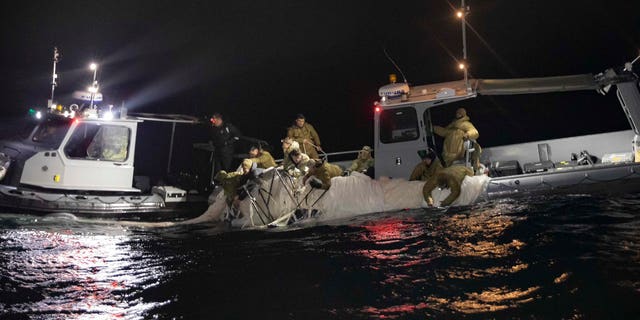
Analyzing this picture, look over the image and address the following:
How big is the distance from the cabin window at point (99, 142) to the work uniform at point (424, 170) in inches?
286

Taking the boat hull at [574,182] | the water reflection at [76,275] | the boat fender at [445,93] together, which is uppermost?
the boat fender at [445,93]

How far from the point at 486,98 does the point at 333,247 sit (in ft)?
20.8

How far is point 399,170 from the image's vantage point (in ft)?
32.5

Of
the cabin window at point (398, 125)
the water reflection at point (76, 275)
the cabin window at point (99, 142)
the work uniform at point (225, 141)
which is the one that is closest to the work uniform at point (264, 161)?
the work uniform at point (225, 141)

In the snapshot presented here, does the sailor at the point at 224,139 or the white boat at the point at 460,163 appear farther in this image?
the sailor at the point at 224,139

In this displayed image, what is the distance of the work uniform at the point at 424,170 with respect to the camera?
30.2ft

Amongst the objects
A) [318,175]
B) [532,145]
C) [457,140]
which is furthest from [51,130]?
[532,145]

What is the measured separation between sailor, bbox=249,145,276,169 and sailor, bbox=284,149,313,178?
1.27 meters

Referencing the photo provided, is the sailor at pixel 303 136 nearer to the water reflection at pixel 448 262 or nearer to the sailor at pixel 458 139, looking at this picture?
the sailor at pixel 458 139

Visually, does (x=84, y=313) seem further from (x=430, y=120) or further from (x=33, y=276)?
(x=430, y=120)

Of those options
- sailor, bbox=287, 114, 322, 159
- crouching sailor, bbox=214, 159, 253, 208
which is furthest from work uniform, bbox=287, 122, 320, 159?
crouching sailor, bbox=214, 159, 253, 208

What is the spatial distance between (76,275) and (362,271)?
293cm

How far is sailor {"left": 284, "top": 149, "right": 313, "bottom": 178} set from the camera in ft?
29.7

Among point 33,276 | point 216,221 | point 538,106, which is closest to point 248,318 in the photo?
point 33,276
